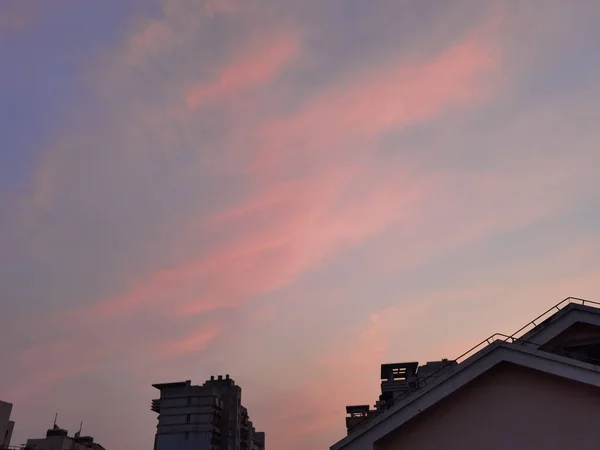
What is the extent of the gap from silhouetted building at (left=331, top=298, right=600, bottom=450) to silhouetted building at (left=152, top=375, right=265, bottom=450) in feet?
104

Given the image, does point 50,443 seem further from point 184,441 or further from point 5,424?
point 184,441

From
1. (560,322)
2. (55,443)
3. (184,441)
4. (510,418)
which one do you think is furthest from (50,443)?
(560,322)

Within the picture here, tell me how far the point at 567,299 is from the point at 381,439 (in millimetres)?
10368

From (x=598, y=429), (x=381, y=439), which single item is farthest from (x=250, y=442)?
(x=598, y=429)

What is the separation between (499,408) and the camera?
57.5 ft

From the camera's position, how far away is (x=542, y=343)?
66.6 feet

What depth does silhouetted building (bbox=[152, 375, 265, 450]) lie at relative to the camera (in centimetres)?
4509

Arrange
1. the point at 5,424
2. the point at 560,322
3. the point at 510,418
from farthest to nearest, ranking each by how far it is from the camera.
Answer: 1. the point at 5,424
2. the point at 560,322
3. the point at 510,418

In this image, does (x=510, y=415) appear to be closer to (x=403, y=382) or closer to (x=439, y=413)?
(x=439, y=413)

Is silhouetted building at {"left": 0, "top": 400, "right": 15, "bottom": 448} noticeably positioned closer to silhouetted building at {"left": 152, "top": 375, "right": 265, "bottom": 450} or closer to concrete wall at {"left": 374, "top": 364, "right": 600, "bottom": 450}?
silhouetted building at {"left": 152, "top": 375, "right": 265, "bottom": 450}

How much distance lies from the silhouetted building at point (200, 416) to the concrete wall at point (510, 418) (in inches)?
1273

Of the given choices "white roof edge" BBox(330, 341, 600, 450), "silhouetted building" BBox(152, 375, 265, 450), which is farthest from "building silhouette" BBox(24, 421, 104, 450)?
"white roof edge" BBox(330, 341, 600, 450)

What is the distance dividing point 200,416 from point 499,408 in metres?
35.3

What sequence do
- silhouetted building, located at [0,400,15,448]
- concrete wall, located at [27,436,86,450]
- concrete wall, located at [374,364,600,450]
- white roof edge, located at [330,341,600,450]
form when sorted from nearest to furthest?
concrete wall, located at [374,364,600,450]
white roof edge, located at [330,341,600,450]
silhouetted building, located at [0,400,15,448]
concrete wall, located at [27,436,86,450]
